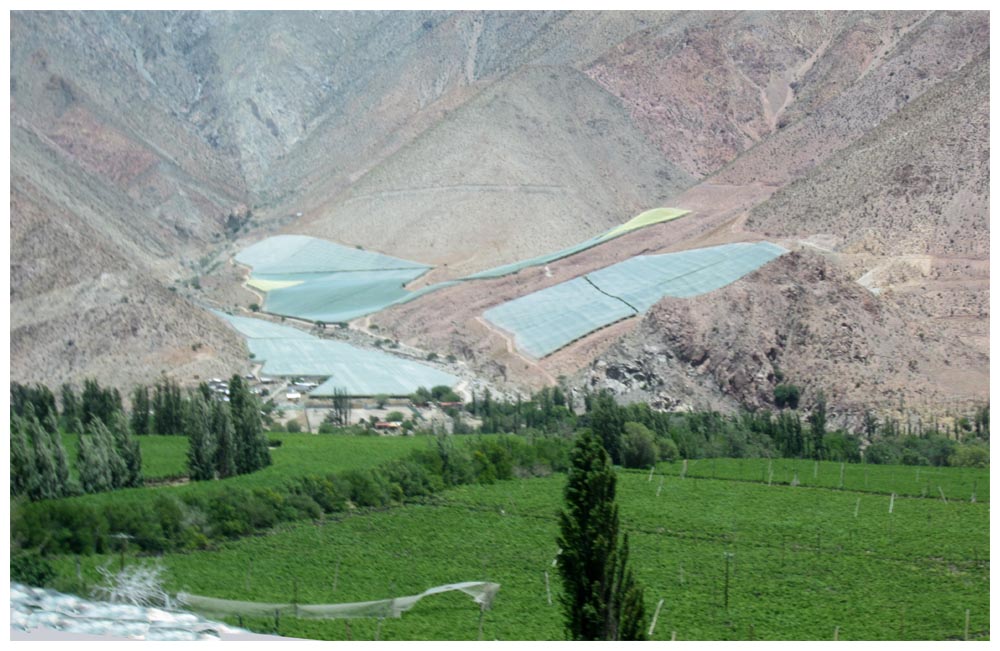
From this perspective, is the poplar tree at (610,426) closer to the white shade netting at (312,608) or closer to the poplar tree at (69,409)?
the white shade netting at (312,608)

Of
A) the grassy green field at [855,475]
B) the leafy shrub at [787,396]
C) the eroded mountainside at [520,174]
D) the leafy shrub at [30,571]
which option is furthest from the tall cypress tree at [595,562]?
the leafy shrub at [787,396]

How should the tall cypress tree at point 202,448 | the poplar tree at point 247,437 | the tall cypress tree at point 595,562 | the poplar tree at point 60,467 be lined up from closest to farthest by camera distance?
the tall cypress tree at point 595,562
the poplar tree at point 60,467
the tall cypress tree at point 202,448
the poplar tree at point 247,437

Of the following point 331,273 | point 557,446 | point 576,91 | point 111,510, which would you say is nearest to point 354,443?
point 557,446

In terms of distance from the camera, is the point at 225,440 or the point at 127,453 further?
the point at 225,440

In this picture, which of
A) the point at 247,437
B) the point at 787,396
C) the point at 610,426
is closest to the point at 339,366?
the point at 787,396

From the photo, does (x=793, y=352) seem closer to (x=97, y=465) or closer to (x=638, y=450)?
(x=638, y=450)

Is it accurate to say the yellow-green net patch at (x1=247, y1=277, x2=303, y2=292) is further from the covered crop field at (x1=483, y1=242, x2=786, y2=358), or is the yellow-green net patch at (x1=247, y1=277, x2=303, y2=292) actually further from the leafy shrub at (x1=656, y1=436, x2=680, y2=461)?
the leafy shrub at (x1=656, y1=436, x2=680, y2=461)
